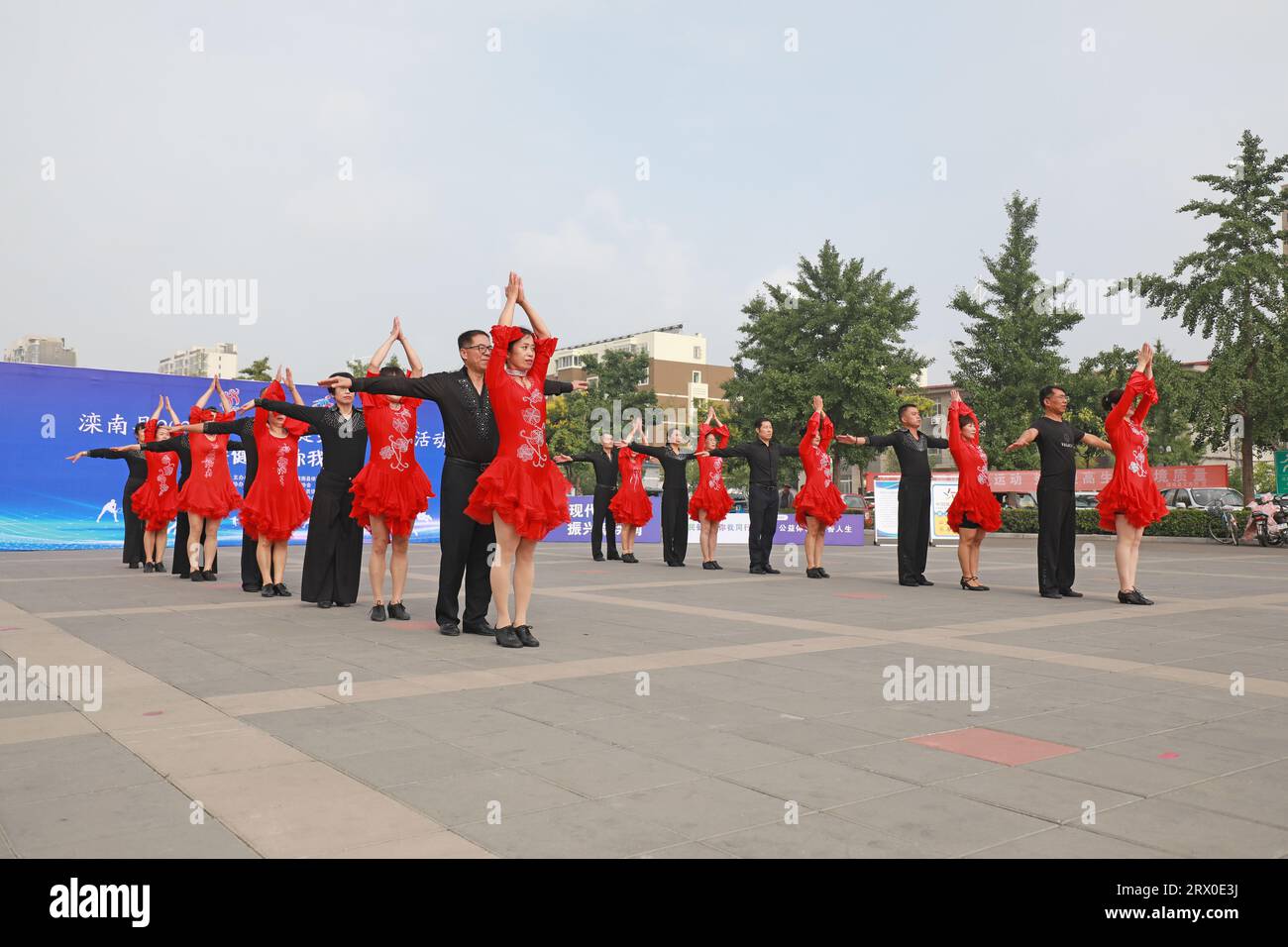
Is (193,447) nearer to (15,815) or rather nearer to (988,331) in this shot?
(15,815)

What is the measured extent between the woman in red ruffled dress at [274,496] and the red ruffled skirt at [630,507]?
23.3ft

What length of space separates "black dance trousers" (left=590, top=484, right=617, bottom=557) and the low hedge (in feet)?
39.3

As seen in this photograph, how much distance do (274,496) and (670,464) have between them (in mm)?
7788

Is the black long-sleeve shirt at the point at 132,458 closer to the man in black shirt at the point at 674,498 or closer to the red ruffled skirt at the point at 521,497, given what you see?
the man in black shirt at the point at 674,498

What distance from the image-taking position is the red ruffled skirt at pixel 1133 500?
10.6m

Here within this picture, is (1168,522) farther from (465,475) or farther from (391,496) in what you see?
(465,475)

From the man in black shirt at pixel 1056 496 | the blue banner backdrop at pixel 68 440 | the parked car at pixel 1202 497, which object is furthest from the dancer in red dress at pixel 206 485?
the parked car at pixel 1202 497

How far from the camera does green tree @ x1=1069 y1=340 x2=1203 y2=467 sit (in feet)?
102

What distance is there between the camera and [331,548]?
10.1 metres

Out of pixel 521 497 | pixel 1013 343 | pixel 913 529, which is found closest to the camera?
pixel 521 497

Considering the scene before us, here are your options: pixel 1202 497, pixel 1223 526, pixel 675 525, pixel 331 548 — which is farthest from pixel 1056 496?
pixel 1202 497

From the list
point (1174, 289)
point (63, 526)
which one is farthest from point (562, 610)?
point (1174, 289)

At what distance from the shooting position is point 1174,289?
105 feet
